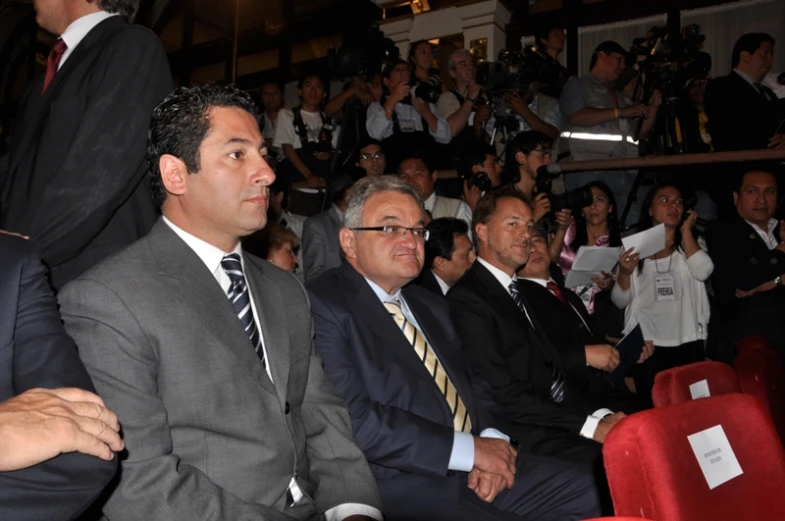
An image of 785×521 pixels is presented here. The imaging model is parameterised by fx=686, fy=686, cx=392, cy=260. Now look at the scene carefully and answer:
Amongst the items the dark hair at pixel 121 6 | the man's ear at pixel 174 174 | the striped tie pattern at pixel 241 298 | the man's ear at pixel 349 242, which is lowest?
the striped tie pattern at pixel 241 298

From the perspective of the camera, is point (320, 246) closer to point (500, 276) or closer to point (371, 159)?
point (371, 159)

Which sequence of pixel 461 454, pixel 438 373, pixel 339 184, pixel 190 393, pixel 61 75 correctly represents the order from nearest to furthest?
pixel 190 393
pixel 61 75
pixel 461 454
pixel 438 373
pixel 339 184

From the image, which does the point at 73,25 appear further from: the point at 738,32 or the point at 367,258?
the point at 738,32

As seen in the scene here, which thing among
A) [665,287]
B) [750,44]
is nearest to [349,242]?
[665,287]

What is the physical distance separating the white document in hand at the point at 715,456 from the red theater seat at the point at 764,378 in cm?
94

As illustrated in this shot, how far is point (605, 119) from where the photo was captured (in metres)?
5.18

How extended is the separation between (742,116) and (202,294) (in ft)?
15.7

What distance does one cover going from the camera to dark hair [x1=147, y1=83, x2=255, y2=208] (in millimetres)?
1743

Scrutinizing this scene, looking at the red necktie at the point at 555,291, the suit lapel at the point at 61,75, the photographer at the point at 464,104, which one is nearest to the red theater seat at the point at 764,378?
the red necktie at the point at 555,291

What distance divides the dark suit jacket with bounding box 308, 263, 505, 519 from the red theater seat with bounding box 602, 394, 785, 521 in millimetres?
940

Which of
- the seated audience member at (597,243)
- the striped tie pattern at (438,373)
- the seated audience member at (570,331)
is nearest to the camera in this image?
the striped tie pattern at (438,373)

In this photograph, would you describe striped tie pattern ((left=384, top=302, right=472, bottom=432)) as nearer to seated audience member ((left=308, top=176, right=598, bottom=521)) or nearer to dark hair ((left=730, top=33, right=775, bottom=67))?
seated audience member ((left=308, top=176, right=598, bottom=521))

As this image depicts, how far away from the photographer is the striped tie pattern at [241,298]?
1732 millimetres

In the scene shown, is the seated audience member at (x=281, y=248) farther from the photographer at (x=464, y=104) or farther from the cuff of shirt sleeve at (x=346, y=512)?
the photographer at (x=464, y=104)
